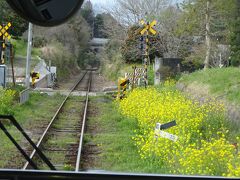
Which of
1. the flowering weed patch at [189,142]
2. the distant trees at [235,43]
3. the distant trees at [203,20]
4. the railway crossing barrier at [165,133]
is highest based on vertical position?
the distant trees at [203,20]

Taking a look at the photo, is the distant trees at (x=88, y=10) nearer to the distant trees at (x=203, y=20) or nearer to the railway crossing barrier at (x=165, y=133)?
the railway crossing barrier at (x=165, y=133)

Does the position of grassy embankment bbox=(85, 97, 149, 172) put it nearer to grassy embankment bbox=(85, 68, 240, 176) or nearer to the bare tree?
grassy embankment bbox=(85, 68, 240, 176)

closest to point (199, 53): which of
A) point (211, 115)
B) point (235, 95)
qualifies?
point (235, 95)

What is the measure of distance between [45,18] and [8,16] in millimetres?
2187

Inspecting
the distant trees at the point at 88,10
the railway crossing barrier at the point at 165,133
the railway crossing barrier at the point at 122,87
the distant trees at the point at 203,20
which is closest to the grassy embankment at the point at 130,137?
the railway crossing barrier at the point at 165,133

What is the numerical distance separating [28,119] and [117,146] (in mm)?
4869

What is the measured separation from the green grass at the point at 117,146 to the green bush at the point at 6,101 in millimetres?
2341

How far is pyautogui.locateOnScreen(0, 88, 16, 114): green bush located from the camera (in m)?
14.0

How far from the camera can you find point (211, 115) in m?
11.1

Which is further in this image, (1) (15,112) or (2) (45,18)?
(1) (15,112)

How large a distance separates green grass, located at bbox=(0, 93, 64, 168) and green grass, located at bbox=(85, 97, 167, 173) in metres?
1.37

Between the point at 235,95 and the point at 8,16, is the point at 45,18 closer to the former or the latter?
the point at 8,16

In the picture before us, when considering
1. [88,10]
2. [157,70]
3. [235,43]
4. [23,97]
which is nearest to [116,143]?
[88,10]

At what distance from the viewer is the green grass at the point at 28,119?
27.0 feet
